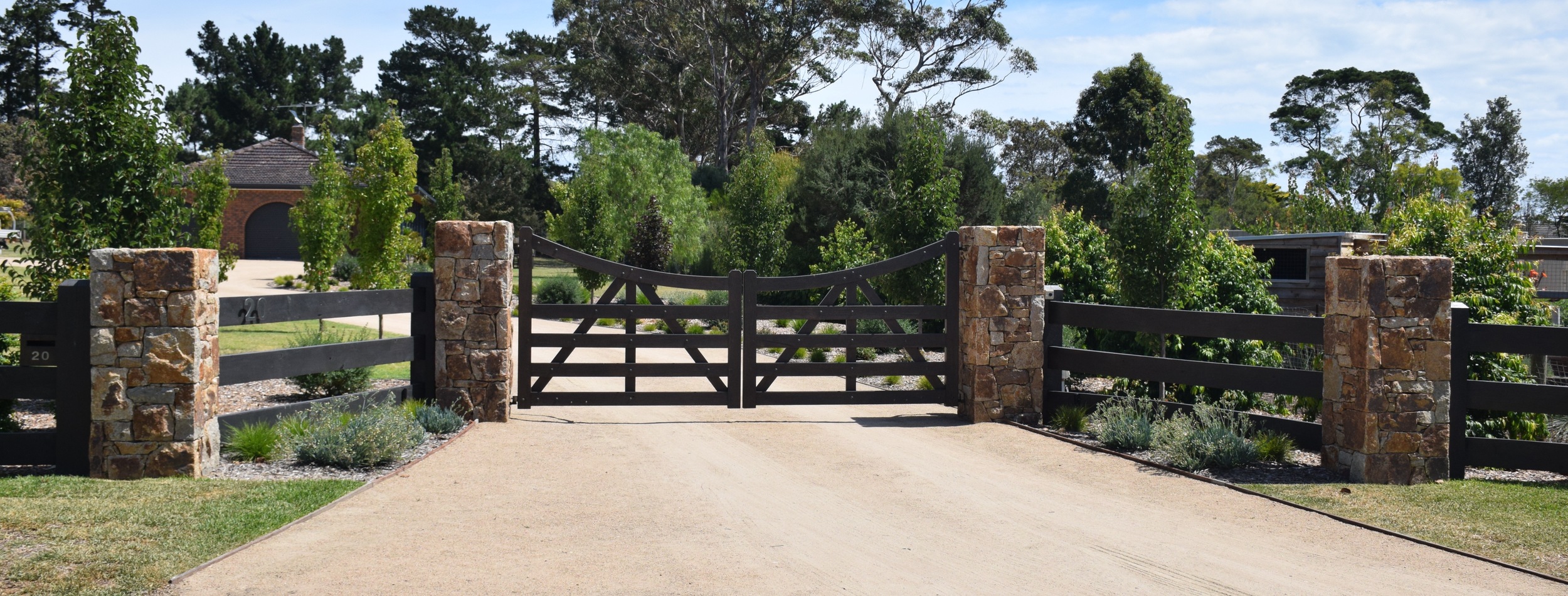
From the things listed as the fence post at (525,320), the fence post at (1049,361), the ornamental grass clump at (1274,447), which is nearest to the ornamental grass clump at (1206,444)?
the ornamental grass clump at (1274,447)

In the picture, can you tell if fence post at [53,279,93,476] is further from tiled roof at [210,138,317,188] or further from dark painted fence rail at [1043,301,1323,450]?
tiled roof at [210,138,317,188]

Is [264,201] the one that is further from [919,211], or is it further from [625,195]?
[919,211]

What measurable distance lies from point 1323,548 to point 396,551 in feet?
17.2

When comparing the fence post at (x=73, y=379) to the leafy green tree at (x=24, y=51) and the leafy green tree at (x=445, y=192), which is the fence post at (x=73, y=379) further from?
the leafy green tree at (x=24, y=51)

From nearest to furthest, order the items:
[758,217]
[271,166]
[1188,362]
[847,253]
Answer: [1188,362] < [847,253] < [758,217] < [271,166]

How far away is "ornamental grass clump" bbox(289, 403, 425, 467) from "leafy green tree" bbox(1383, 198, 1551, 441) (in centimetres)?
932

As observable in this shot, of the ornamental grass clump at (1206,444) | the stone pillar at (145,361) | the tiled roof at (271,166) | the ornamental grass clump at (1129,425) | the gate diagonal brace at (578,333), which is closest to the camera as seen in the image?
the stone pillar at (145,361)

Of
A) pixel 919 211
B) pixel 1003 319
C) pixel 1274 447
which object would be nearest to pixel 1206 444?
pixel 1274 447

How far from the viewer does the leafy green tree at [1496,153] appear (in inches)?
2304

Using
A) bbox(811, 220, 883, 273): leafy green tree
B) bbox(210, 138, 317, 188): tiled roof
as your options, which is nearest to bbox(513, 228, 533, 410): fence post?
bbox(811, 220, 883, 273): leafy green tree

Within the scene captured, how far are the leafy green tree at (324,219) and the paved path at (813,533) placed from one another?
1599 cm

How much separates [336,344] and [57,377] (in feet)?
7.40

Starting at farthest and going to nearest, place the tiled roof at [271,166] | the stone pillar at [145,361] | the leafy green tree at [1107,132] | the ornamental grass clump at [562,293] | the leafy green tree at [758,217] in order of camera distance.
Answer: the tiled roof at [271,166] → the leafy green tree at [1107,132] → the ornamental grass clump at [562,293] → the leafy green tree at [758,217] → the stone pillar at [145,361]

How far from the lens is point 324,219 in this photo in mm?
22938
